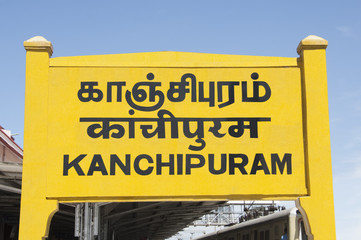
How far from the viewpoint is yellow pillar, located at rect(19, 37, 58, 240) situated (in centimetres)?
976

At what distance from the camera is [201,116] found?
10516 millimetres

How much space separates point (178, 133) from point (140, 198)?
1463 mm

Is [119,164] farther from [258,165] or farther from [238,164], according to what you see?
[258,165]

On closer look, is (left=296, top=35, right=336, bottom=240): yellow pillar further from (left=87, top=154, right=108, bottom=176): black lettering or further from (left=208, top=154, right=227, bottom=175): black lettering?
(left=87, top=154, right=108, bottom=176): black lettering

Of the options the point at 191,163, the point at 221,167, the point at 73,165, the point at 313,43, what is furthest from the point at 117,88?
the point at 313,43

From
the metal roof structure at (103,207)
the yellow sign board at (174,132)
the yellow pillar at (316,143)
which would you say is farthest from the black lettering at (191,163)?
the metal roof structure at (103,207)

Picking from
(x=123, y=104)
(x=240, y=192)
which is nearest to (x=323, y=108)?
(x=240, y=192)

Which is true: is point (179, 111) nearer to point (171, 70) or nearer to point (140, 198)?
point (171, 70)

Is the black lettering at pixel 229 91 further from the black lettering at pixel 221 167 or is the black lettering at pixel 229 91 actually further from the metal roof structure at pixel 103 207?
the metal roof structure at pixel 103 207

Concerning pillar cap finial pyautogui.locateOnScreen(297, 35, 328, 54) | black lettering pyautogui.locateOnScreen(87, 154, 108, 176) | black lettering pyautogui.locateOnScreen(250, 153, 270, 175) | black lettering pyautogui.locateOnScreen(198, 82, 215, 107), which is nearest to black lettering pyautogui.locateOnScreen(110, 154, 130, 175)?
black lettering pyautogui.locateOnScreen(87, 154, 108, 176)

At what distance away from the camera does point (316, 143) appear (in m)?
10.3

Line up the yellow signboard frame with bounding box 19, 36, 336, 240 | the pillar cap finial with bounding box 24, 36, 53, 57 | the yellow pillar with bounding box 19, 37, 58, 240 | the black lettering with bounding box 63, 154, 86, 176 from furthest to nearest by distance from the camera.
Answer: the pillar cap finial with bounding box 24, 36, 53, 57 → the black lettering with bounding box 63, 154, 86, 176 → the yellow signboard frame with bounding box 19, 36, 336, 240 → the yellow pillar with bounding box 19, 37, 58, 240

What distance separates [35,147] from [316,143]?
540cm

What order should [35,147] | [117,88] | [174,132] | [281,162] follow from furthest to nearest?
[117,88], [174,132], [281,162], [35,147]
